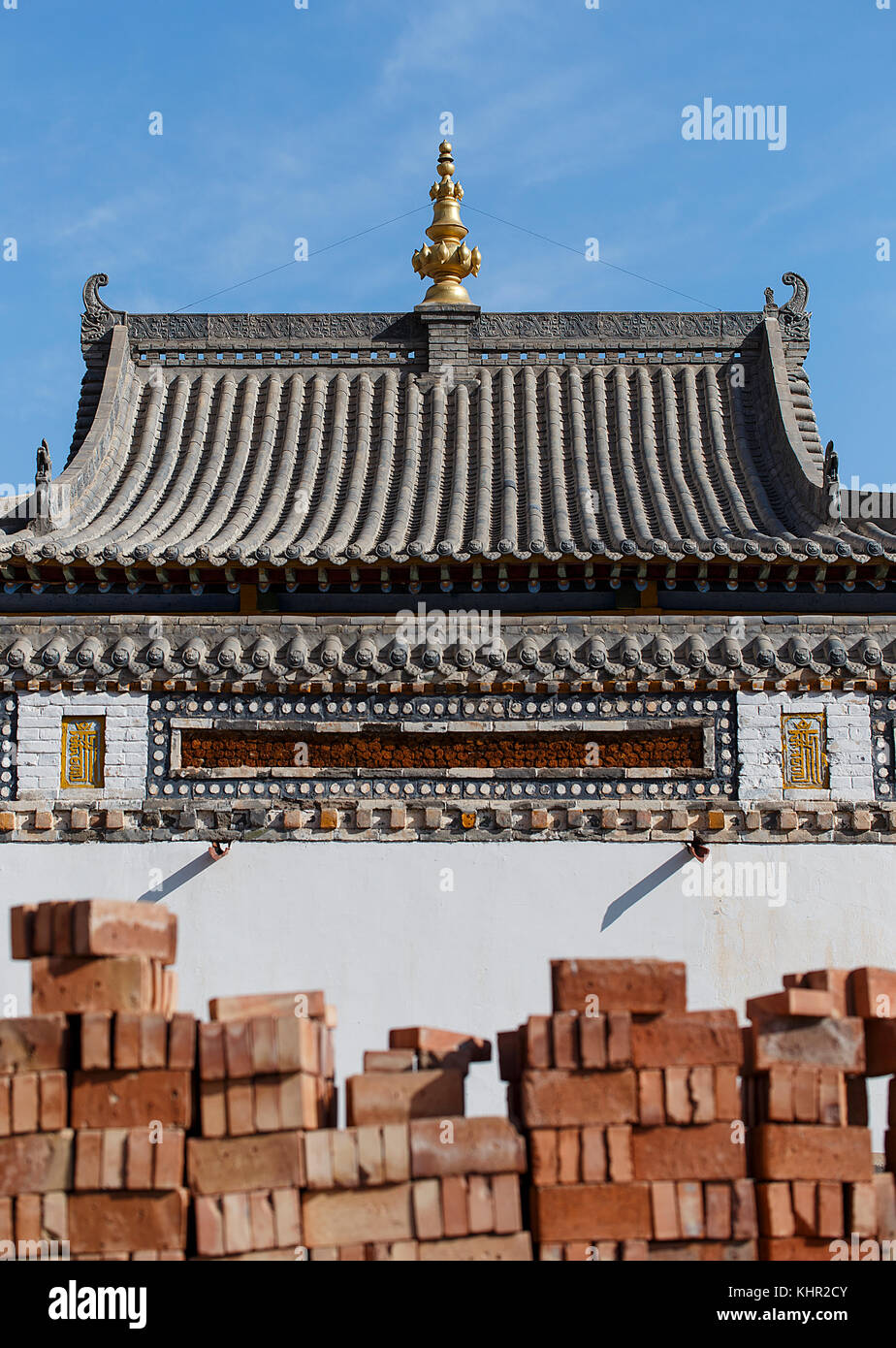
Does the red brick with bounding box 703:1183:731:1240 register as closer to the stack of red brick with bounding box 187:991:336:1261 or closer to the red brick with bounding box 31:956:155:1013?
the stack of red brick with bounding box 187:991:336:1261

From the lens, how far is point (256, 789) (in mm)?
11359

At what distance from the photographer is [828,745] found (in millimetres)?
11453

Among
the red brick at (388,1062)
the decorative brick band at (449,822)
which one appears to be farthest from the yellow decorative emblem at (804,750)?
the red brick at (388,1062)

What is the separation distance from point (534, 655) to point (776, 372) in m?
4.67

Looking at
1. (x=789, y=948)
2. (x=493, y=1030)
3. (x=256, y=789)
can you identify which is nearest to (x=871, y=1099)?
(x=789, y=948)

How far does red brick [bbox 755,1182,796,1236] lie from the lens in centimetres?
665

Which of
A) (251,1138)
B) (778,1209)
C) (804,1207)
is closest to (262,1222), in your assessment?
(251,1138)

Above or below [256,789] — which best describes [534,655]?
above

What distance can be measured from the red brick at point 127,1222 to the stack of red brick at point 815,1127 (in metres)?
2.36

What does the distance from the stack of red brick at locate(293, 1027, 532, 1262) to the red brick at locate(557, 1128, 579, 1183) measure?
5.9 inches

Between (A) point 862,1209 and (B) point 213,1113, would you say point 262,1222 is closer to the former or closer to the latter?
(B) point 213,1113

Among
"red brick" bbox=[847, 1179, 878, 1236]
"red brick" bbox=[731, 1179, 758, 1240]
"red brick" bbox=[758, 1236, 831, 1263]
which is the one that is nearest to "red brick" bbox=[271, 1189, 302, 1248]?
"red brick" bbox=[731, 1179, 758, 1240]

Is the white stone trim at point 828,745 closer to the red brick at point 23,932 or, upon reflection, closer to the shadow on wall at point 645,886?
the shadow on wall at point 645,886
